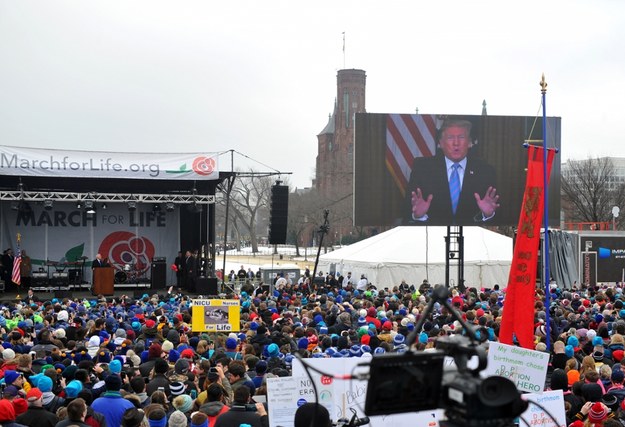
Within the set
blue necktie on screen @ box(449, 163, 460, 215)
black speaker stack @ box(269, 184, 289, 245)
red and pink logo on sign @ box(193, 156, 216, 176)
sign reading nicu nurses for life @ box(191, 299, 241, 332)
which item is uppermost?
red and pink logo on sign @ box(193, 156, 216, 176)

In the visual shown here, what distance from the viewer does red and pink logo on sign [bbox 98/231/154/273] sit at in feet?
96.2

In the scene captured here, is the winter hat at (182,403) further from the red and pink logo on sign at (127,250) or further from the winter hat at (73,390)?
the red and pink logo on sign at (127,250)

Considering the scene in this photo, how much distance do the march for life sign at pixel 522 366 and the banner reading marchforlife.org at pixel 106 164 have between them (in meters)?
18.7

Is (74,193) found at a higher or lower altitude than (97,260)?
higher

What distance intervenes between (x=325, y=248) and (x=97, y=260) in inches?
1975

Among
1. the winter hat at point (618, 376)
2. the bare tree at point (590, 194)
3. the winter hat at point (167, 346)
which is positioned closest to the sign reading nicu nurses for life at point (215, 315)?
the winter hat at point (167, 346)

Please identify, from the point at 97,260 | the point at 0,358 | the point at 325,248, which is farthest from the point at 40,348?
the point at 325,248

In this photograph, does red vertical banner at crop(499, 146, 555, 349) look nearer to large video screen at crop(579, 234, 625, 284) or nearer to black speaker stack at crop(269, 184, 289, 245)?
black speaker stack at crop(269, 184, 289, 245)

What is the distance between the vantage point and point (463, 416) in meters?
2.65

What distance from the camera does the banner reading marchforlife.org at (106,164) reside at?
2392cm

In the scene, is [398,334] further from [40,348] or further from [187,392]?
[40,348]

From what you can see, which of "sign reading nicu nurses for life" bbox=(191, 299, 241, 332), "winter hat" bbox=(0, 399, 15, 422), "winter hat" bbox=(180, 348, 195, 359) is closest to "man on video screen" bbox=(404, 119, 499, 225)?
"sign reading nicu nurses for life" bbox=(191, 299, 241, 332)

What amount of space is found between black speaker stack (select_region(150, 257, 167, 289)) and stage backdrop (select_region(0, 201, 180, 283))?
67.9 inches

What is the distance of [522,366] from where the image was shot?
729cm
